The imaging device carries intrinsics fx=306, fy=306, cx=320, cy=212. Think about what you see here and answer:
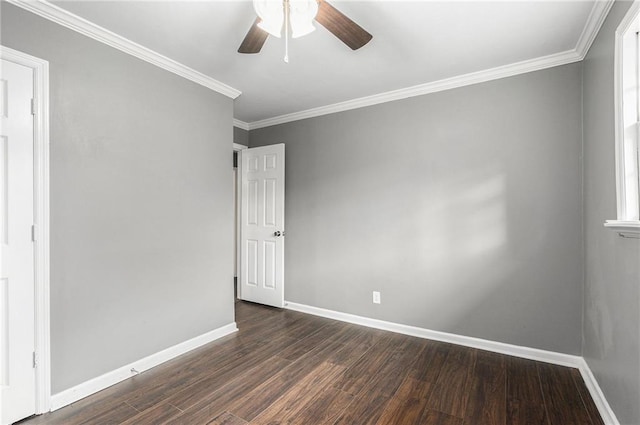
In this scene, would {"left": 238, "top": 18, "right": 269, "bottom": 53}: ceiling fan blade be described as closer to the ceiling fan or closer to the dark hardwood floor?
the ceiling fan

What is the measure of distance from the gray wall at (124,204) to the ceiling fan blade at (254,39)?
3.69 ft

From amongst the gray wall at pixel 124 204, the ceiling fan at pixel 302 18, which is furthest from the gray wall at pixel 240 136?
the ceiling fan at pixel 302 18

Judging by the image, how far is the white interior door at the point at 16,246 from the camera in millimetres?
1772

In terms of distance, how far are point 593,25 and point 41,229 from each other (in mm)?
3813

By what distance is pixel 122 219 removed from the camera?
2320 mm

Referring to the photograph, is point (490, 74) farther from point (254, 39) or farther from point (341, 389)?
point (341, 389)

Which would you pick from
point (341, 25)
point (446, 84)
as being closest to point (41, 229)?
point (341, 25)

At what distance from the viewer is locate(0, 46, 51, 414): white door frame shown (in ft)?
6.19

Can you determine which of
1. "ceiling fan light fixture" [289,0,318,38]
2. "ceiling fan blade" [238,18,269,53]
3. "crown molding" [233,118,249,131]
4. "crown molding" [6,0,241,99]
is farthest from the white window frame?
"crown molding" [233,118,249,131]

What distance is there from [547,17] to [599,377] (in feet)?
7.89

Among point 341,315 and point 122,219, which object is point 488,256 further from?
point 122,219

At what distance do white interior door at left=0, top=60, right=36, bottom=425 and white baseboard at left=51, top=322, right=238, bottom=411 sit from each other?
6.1 inches

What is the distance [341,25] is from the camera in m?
1.68

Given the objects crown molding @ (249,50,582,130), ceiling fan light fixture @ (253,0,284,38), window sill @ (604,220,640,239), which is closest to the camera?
window sill @ (604,220,640,239)
